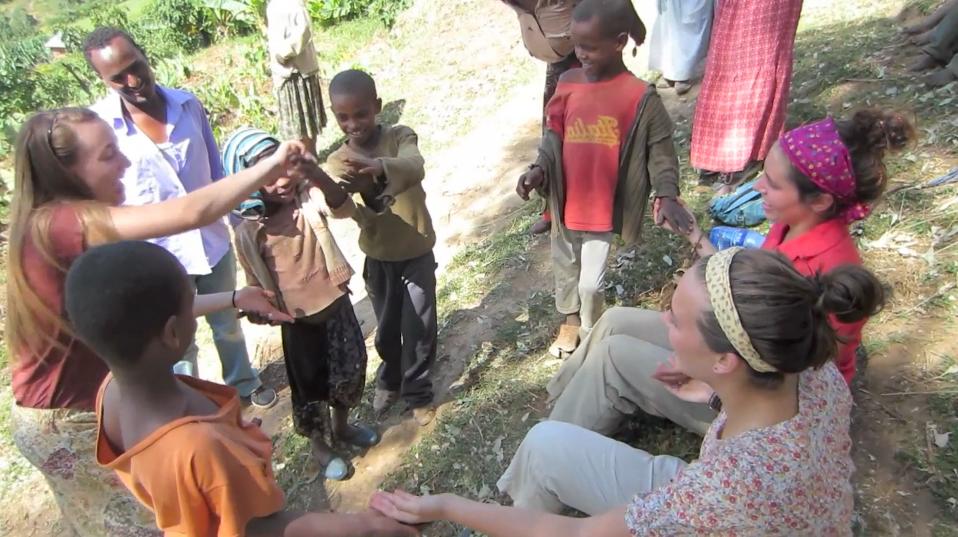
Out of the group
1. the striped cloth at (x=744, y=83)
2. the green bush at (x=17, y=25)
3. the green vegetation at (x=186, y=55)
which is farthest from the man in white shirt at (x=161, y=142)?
the green bush at (x=17, y=25)

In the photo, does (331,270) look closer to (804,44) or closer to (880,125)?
(880,125)

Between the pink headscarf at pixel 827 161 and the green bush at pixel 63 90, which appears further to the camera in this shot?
the green bush at pixel 63 90

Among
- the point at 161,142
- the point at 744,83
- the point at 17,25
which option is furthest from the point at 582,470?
the point at 17,25

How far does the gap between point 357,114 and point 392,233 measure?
58 centimetres

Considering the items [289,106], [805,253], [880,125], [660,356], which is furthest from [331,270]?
[289,106]

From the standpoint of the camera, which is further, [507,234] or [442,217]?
[442,217]

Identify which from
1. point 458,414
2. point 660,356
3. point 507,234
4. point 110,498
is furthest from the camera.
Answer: point 507,234

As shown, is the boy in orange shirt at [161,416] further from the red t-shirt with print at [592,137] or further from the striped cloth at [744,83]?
the striped cloth at [744,83]

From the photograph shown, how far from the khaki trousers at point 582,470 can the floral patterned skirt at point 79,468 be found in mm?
1301

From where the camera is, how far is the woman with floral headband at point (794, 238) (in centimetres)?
231

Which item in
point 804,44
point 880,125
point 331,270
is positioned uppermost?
point 880,125

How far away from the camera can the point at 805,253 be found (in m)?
2.37

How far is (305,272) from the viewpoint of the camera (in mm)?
2824

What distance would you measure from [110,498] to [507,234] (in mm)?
3449
